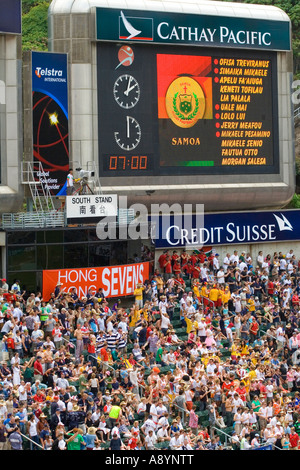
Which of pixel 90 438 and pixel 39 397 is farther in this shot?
pixel 39 397

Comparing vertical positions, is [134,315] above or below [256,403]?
above

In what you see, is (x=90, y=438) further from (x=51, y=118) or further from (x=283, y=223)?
(x=283, y=223)

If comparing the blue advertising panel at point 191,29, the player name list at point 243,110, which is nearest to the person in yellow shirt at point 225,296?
the player name list at point 243,110

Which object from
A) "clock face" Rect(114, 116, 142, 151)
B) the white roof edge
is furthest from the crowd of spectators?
the white roof edge

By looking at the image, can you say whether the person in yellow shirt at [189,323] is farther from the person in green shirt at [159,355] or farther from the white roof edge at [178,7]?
the white roof edge at [178,7]

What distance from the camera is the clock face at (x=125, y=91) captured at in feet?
114

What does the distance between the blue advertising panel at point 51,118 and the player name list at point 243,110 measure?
19.9ft

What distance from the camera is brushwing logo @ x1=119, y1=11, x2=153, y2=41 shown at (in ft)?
113

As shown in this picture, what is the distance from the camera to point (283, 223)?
3866 cm

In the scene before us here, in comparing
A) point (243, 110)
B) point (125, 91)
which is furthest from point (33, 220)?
point (243, 110)

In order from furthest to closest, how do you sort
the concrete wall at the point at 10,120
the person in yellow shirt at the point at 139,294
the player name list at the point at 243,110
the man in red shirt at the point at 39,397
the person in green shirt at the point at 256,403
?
the player name list at the point at 243,110 → the person in yellow shirt at the point at 139,294 → the concrete wall at the point at 10,120 → the person in green shirt at the point at 256,403 → the man in red shirt at the point at 39,397

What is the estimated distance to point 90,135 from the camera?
34.0 m

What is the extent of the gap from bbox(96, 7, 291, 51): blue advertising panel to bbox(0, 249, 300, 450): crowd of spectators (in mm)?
7320

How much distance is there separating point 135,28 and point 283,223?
9187mm
